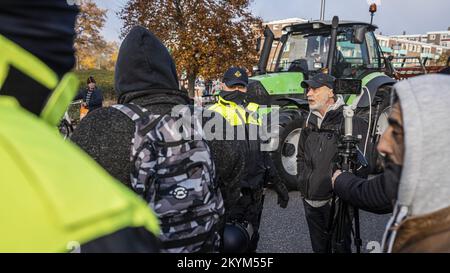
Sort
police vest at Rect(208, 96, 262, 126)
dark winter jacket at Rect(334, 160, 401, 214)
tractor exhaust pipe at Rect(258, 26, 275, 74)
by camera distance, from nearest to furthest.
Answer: dark winter jacket at Rect(334, 160, 401, 214) → police vest at Rect(208, 96, 262, 126) → tractor exhaust pipe at Rect(258, 26, 275, 74)

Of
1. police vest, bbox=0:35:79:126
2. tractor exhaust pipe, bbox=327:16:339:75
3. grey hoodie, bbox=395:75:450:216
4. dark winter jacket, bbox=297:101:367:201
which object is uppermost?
tractor exhaust pipe, bbox=327:16:339:75

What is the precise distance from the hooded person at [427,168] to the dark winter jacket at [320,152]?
2172mm

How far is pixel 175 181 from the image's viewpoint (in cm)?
160

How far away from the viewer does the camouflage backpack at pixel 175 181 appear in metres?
1.58

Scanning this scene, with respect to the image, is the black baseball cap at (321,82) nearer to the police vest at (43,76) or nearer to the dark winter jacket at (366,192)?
the dark winter jacket at (366,192)

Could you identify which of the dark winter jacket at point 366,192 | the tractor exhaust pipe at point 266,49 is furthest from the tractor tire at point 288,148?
the dark winter jacket at point 366,192

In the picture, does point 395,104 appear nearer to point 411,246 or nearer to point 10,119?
point 411,246

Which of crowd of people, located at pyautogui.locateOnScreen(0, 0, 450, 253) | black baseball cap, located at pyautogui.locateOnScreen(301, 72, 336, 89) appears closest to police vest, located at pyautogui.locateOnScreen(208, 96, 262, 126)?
crowd of people, located at pyautogui.locateOnScreen(0, 0, 450, 253)

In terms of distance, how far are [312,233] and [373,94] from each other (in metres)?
4.01

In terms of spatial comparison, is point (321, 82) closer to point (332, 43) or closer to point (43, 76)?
point (332, 43)

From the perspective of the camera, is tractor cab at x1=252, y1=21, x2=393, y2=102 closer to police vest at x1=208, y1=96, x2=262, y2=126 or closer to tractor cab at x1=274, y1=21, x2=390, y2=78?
tractor cab at x1=274, y1=21, x2=390, y2=78

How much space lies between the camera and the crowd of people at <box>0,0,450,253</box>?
57 centimetres

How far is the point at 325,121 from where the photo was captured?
12.2 feet
